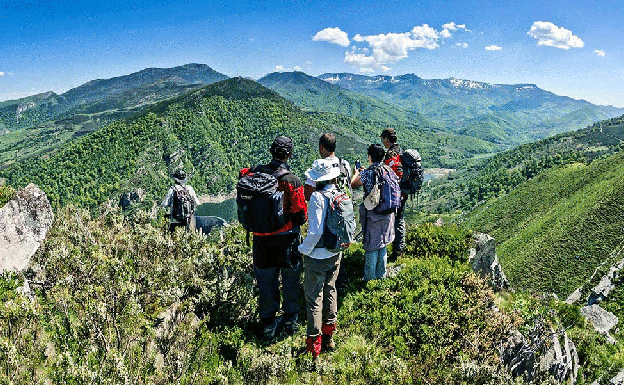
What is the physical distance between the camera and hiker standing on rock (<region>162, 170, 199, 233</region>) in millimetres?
8141

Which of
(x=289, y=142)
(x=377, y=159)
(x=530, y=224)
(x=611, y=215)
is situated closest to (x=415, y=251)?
(x=377, y=159)

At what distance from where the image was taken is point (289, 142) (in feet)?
16.7

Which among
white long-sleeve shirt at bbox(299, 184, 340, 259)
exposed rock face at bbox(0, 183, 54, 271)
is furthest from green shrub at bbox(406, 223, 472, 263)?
exposed rock face at bbox(0, 183, 54, 271)

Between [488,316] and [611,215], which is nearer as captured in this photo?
[488,316]

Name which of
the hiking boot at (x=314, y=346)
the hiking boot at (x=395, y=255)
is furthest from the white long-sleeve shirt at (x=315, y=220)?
the hiking boot at (x=395, y=255)

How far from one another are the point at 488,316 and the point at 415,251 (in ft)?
8.98

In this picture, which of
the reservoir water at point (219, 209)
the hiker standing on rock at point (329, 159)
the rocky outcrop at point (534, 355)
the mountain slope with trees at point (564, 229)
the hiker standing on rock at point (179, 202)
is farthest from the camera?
the reservoir water at point (219, 209)

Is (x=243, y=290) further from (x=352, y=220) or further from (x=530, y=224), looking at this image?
(x=530, y=224)

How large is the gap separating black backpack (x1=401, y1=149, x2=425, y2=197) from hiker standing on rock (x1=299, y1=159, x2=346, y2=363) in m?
2.94

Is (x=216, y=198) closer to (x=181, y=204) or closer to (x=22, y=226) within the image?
(x=181, y=204)

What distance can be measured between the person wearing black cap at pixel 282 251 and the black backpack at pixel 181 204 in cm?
362

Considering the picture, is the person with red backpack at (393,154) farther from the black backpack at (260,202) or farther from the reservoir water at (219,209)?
the reservoir water at (219,209)

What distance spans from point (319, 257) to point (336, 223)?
541mm

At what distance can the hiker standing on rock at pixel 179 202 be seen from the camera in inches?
320
